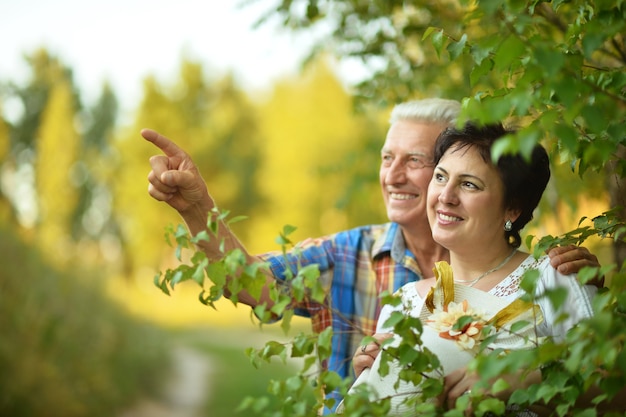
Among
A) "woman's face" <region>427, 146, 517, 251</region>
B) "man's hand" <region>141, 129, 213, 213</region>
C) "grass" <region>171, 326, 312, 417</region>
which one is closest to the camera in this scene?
"woman's face" <region>427, 146, 517, 251</region>

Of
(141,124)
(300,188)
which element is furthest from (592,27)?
(141,124)

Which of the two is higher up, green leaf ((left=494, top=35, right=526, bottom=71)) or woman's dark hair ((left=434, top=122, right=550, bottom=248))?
woman's dark hair ((left=434, top=122, right=550, bottom=248))

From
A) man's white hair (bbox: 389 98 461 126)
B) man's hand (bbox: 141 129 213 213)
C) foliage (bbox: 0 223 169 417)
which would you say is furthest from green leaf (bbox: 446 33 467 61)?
foliage (bbox: 0 223 169 417)

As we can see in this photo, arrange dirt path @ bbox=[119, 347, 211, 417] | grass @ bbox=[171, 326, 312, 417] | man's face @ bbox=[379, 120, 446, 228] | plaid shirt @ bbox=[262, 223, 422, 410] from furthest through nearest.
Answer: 1. grass @ bbox=[171, 326, 312, 417]
2. dirt path @ bbox=[119, 347, 211, 417]
3. plaid shirt @ bbox=[262, 223, 422, 410]
4. man's face @ bbox=[379, 120, 446, 228]

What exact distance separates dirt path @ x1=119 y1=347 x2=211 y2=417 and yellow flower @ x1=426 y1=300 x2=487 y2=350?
342 inches

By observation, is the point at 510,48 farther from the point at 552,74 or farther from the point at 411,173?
the point at 411,173

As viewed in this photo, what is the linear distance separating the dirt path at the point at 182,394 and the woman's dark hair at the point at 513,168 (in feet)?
28.1

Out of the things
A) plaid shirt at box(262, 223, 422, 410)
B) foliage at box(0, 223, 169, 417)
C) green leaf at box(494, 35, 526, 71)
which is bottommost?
green leaf at box(494, 35, 526, 71)

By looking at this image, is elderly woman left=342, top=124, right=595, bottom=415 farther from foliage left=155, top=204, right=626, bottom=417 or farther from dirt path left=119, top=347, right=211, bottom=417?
dirt path left=119, top=347, right=211, bottom=417

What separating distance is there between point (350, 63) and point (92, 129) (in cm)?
3006

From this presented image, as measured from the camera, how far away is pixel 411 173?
3.13 metres

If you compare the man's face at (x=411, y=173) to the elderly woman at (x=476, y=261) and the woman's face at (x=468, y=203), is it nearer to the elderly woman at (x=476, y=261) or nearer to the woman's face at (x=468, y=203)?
the elderly woman at (x=476, y=261)

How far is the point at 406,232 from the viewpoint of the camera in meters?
3.23

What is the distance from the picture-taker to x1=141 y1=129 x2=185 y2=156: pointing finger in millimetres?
2680
